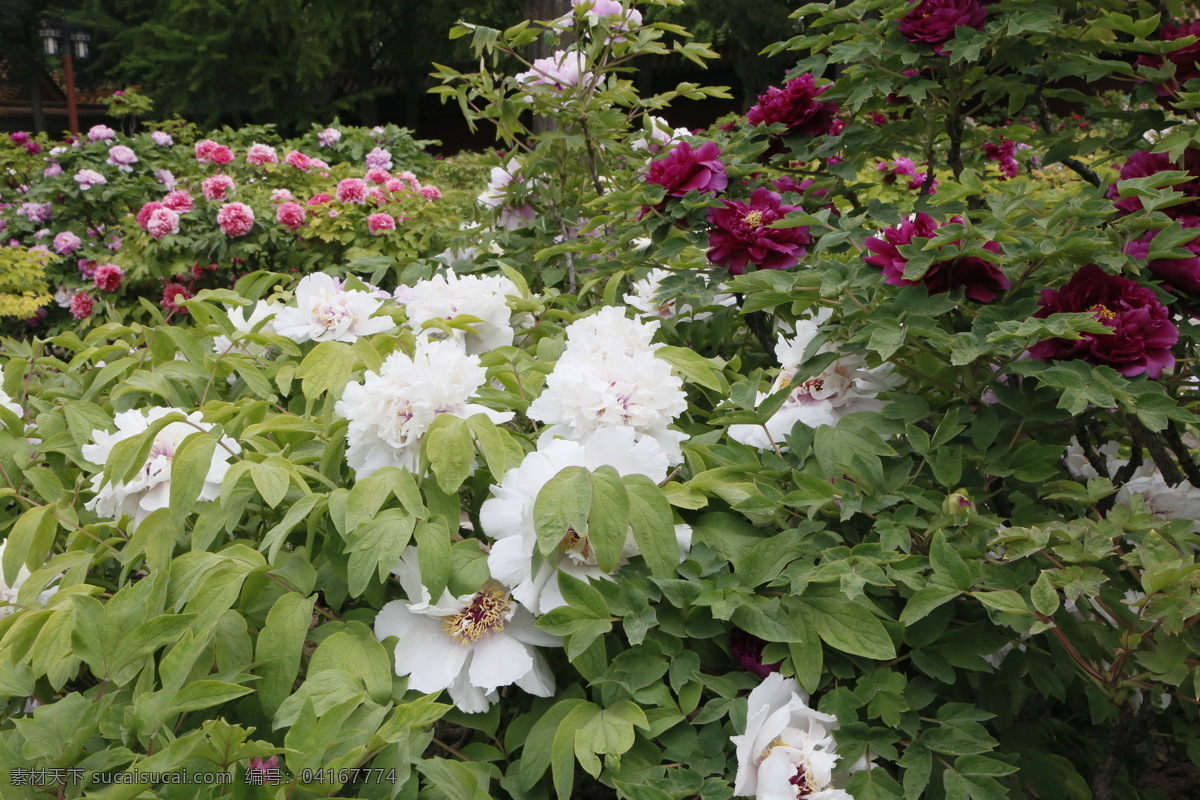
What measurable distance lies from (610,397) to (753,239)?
2.27 feet

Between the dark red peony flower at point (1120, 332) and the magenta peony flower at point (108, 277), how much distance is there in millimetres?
5605

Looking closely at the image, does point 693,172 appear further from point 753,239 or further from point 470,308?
point 470,308

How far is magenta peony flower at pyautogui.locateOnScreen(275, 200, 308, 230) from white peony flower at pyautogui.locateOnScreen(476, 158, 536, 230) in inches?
94.3

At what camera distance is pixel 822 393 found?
155 centimetres

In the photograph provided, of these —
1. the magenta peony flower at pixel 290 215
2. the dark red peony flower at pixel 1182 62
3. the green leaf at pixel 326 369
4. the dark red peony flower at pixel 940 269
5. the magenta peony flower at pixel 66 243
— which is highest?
the dark red peony flower at pixel 1182 62

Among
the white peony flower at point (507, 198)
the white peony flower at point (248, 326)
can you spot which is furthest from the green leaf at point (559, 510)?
the white peony flower at point (507, 198)

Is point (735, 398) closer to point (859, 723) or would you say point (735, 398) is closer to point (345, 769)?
point (859, 723)

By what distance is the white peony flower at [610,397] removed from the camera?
55.1 inches

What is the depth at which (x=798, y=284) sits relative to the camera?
4.76ft

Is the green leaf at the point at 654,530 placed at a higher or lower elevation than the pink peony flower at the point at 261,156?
higher

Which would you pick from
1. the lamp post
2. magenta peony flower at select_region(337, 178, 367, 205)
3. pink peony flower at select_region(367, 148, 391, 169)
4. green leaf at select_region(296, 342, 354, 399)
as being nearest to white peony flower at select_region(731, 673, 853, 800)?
green leaf at select_region(296, 342, 354, 399)

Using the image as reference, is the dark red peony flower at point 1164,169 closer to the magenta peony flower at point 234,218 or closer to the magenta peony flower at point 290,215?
the magenta peony flower at point 290,215

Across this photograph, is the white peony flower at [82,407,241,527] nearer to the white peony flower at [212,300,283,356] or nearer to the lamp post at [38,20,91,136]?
the white peony flower at [212,300,283,356]

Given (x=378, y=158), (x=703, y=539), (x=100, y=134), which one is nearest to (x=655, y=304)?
(x=703, y=539)
